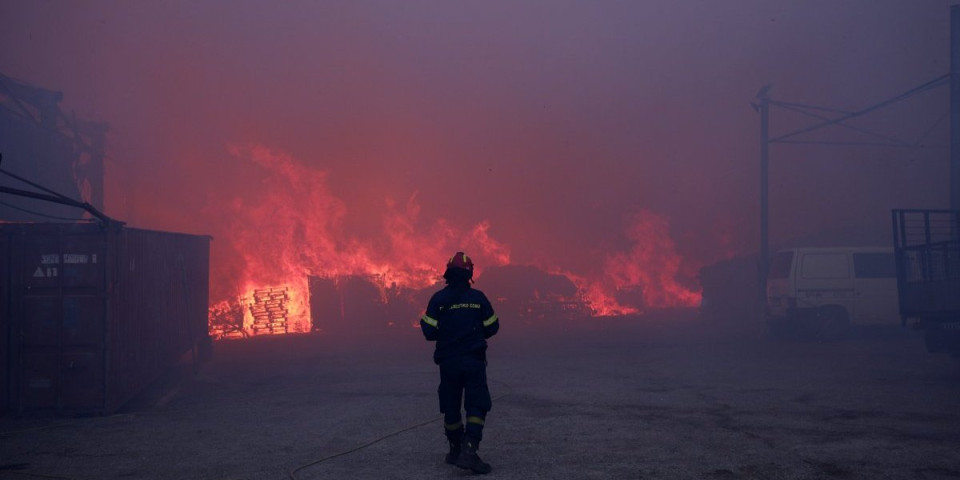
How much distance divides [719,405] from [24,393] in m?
8.60

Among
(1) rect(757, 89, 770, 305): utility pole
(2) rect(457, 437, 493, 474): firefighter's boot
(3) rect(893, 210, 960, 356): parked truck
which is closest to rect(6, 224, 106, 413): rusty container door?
(2) rect(457, 437, 493, 474): firefighter's boot

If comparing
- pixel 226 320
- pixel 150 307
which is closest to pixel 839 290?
pixel 150 307

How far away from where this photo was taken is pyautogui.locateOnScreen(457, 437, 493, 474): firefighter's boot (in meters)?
5.71

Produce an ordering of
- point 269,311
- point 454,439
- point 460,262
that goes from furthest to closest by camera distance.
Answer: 1. point 269,311
2. point 460,262
3. point 454,439

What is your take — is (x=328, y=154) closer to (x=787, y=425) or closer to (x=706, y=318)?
(x=706, y=318)

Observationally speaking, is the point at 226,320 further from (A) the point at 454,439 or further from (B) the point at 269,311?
(A) the point at 454,439

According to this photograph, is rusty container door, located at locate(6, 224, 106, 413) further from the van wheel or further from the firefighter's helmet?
the van wheel

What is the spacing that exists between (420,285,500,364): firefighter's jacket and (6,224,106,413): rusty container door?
5.16m

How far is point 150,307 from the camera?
10.8 m

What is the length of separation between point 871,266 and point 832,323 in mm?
1563

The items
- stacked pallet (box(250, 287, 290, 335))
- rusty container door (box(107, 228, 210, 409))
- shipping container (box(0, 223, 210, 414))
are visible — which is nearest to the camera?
shipping container (box(0, 223, 210, 414))

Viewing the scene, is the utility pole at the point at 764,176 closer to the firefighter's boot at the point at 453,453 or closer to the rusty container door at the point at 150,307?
the rusty container door at the point at 150,307

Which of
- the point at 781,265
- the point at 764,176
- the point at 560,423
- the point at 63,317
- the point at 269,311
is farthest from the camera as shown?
the point at 269,311

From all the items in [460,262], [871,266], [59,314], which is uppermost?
[460,262]
